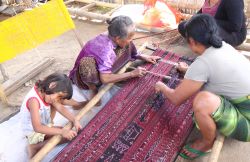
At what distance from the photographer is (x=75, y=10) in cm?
485

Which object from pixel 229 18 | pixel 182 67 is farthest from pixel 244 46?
pixel 182 67

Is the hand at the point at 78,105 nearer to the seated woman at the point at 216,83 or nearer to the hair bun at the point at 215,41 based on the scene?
the seated woman at the point at 216,83

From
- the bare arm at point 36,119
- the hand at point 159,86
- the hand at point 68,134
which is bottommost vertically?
the hand at point 68,134

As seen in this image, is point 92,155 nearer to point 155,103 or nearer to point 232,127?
point 155,103

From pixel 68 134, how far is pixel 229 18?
206 cm

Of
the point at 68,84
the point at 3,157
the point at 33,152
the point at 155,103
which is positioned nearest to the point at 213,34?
the point at 155,103

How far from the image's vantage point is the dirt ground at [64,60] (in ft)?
7.39

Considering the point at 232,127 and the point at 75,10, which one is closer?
the point at 232,127

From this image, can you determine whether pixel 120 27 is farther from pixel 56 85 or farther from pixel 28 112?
pixel 28 112

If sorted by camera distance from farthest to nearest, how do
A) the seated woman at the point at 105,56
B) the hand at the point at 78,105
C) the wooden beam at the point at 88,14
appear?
the wooden beam at the point at 88,14, the hand at the point at 78,105, the seated woman at the point at 105,56

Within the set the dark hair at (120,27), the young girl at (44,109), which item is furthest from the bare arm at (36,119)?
the dark hair at (120,27)

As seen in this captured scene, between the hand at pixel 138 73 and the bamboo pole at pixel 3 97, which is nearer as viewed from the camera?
the hand at pixel 138 73

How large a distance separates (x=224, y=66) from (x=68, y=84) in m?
1.09

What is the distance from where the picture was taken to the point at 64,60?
3822 millimetres
